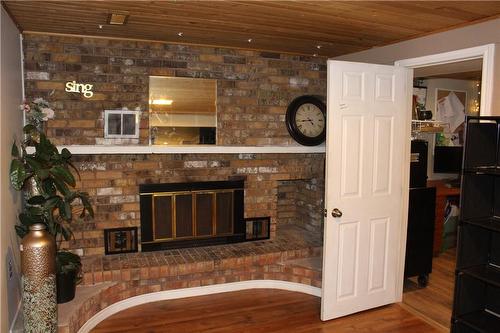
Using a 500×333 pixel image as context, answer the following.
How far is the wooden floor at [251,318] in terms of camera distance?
3215 millimetres

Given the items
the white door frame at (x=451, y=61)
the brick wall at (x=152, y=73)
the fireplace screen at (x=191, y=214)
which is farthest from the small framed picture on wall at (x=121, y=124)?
the white door frame at (x=451, y=61)

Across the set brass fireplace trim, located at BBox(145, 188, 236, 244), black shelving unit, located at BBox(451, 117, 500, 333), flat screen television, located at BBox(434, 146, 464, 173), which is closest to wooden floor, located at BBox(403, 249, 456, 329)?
black shelving unit, located at BBox(451, 117, 500, 333)

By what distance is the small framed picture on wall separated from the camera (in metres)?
3.72

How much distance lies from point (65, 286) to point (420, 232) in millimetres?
3217

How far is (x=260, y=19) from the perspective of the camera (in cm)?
282

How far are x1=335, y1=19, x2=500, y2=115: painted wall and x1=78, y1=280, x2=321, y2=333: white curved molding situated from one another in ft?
7.31

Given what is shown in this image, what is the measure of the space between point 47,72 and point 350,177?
274 centimetres

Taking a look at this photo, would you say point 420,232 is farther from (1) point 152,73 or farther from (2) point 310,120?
(1) point 152,73

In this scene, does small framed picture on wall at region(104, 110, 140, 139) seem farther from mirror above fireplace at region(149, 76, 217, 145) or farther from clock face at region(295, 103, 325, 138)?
clock face at region(295, 103, 325, 138)

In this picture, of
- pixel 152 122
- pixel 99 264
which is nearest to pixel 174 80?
pixel 152 122

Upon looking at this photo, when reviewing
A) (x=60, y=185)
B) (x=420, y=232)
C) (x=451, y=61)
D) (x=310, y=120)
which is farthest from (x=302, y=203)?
(x=60, y=185)

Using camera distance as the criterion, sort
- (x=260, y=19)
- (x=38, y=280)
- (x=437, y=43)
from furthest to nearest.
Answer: (x=437, y=43)
(x=260, y=19)
(x=38, y=280)

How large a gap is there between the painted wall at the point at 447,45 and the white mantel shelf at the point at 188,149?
1119mm

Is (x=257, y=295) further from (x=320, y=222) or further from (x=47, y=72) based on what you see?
(x=47, y=72)
